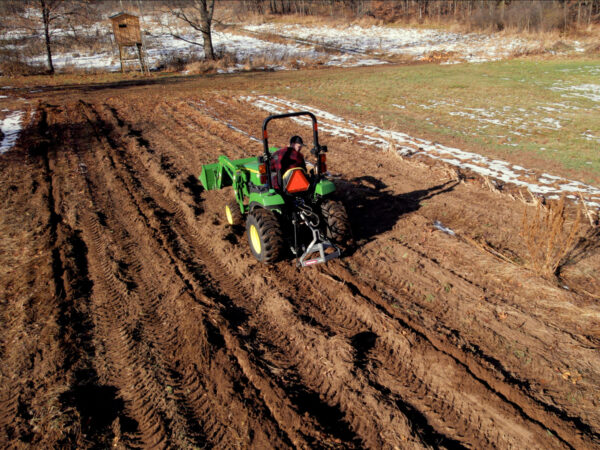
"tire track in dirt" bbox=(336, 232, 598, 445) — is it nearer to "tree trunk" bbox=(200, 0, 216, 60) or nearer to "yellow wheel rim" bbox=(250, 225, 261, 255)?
"yellow wheel rim" bbox=(250, 225, 261, 255)

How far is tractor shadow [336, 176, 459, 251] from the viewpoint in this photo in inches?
273

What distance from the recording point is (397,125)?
13047 mm

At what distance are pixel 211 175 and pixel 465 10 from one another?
4706 centimetres

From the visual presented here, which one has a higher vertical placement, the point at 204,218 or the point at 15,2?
the point at 15,2

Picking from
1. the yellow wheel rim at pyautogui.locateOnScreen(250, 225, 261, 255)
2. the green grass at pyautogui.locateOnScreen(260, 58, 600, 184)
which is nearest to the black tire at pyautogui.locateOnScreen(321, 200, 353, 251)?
the yellow wheel rim at pyautogui.locateOnScreen(250, 225, 261, 255)

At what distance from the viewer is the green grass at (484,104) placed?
10578 mm

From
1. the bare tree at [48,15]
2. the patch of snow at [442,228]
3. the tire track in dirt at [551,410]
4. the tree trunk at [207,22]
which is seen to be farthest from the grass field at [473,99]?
the tire track in dirt at [551,410]

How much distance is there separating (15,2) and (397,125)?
4706 centimetres

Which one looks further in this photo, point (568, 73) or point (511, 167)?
point (568, 73)

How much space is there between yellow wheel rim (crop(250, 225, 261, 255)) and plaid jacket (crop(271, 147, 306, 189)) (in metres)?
0.69

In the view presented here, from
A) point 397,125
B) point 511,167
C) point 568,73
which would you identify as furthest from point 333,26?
point 511,167

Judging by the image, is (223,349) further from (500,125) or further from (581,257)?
(500,125)

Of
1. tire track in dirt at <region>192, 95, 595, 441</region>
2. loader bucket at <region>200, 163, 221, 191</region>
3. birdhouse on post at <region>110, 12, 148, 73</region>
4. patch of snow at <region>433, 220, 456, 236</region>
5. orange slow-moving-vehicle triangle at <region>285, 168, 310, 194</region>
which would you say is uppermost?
birdhouse on post at <region>110, 12, 148, 73</region>

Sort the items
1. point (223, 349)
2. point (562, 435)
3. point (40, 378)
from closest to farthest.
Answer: point (562, 435)
point (40, 378)
point (223, 349)
